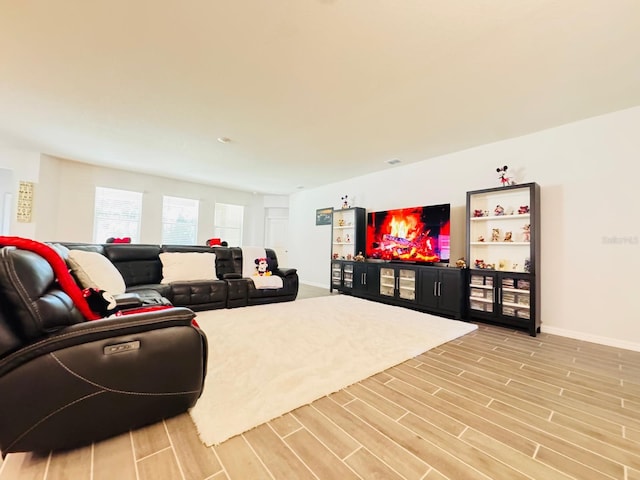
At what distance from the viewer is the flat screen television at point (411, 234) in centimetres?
403

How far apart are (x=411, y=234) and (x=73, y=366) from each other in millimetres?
4267

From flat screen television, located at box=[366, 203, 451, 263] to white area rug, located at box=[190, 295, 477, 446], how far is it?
999 millimetres

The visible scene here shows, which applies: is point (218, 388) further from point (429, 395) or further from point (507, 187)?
point (507, 187)

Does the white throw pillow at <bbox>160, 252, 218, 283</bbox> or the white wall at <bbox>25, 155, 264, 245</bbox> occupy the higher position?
the white wall at <bbox>25, 155, 264, 245</bbox>

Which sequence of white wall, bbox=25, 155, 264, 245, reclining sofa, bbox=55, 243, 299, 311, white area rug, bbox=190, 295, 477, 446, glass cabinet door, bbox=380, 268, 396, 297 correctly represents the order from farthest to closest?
white wall, bbox=25, 155, 264, 245, glass cabinet door, bbox=380, 268, 396, 297, reclining sofa, bbox=55, 243, 299, 311, white area rug, bbox=190, 295, 477, 446

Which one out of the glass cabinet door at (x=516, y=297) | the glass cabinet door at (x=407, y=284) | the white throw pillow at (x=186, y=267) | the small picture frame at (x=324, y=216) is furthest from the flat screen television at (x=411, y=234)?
the white throw pillow at (x=186, y=267)

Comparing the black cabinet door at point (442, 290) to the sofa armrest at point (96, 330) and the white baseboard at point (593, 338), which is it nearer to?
the white baseboard at point (593, 338)

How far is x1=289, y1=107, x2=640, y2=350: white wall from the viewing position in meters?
2.75

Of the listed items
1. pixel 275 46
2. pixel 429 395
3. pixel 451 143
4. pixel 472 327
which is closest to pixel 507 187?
pixel 451 143

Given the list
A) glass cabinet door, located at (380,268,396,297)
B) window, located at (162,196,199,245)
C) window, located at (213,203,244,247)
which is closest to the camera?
glass cabinet door, located at (380,268,396,297)

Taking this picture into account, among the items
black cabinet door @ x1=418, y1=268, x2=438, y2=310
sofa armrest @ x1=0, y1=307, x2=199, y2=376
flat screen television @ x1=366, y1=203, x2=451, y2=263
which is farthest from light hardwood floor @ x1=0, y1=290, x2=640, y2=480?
flat screen television @ x1=366, y1=203, x2=451, y2=263

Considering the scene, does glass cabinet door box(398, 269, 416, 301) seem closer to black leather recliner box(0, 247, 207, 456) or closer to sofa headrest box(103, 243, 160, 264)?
black leather recliner box(0, 247, 207, 456)

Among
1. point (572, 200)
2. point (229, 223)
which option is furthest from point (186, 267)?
point (572, 200)

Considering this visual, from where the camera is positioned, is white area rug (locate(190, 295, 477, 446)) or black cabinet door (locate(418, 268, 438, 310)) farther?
black cabinet door (locate(418, 268, 438, 310))
